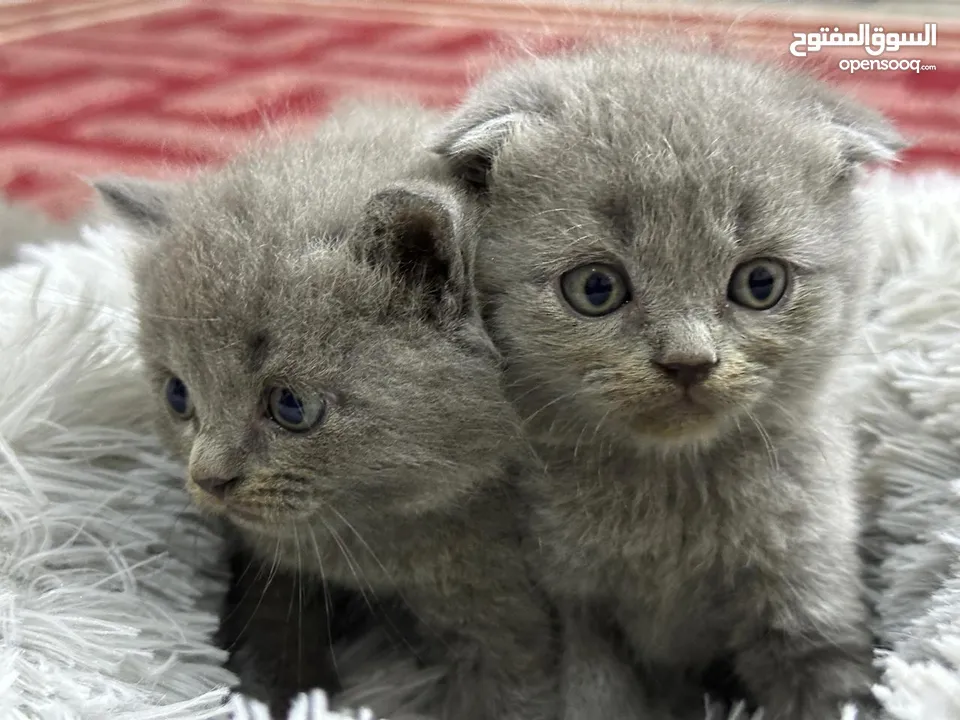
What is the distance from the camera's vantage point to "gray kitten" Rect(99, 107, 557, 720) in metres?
0.86

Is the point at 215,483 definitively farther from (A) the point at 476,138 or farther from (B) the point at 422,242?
(A) the point at 476,138

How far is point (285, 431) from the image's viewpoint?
866 millimetres

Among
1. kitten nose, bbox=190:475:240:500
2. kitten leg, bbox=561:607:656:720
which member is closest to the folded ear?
kitten leg, bbox=561:607:656:720

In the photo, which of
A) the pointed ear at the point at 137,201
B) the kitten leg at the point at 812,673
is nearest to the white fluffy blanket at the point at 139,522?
the kitten leg at the point at 812,673

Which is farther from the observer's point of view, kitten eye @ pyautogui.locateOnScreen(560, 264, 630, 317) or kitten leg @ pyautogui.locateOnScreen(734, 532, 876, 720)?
kitten leg @ pyautogui.locateOnScreen(734, 532, 876, 720)

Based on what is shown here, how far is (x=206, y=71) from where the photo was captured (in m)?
1.90

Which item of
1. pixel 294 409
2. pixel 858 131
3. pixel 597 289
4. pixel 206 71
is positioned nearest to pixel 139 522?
pixel 294 409

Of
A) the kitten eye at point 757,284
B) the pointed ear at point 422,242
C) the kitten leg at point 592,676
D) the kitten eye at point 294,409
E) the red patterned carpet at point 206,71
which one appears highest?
the red patterned carpet at point 206,71

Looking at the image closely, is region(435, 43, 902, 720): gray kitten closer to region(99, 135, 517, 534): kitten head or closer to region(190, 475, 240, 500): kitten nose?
region(99, 135, 517, 534): kitten head

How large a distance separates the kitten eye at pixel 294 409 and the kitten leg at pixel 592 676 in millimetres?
338

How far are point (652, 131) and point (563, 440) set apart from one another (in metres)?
0.29

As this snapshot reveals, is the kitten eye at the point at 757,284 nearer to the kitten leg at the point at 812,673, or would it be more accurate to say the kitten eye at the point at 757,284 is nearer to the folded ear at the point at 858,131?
the folded ear at the point at 858,131

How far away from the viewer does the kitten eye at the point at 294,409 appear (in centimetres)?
85

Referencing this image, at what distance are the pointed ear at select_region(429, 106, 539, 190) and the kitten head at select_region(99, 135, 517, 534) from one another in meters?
0.05
